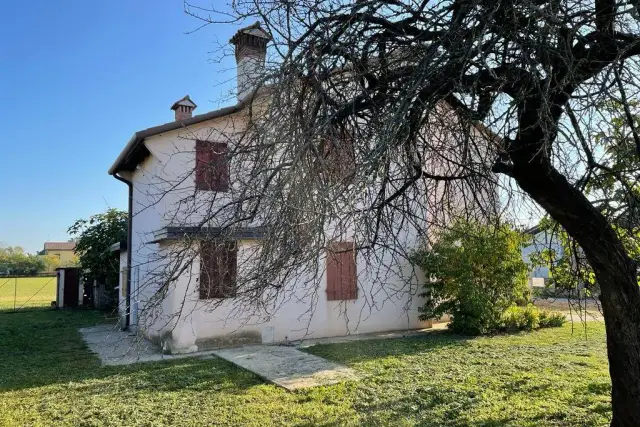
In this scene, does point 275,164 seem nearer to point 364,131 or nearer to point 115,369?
point 364,131

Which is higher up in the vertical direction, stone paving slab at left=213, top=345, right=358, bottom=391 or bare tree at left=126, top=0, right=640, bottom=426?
bare tree at left=126, top=0, right=640, bottom=426

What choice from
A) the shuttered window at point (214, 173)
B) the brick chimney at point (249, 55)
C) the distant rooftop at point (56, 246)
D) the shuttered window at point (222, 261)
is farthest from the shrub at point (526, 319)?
the distant rooftop at point (56, 246)

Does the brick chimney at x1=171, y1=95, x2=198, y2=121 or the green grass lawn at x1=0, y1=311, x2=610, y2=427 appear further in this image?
the brick chimney at x1=171, y1=95, x2=198, y2=121

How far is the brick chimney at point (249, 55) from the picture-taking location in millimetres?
3765

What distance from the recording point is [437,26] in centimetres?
352

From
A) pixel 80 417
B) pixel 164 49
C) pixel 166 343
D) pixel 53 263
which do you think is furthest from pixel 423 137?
pixel 53 263

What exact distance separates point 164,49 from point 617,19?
4287 millimetres

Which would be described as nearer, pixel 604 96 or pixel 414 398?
pixel 604 96

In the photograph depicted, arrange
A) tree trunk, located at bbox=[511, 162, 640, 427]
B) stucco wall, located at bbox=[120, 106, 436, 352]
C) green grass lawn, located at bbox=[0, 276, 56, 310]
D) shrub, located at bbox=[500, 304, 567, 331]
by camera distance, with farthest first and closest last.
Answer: green grass lawn, located at bbox=[0, 276, 56, 310] < shrub, located at bbox=[500, 304, 567, 331] < stucco wall, located at bbox=[120, 106, 436, 352] < tree trunk, located at bbox=[511, 162, 640, 427]

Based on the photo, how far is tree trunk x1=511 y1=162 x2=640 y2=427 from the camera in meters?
3.83

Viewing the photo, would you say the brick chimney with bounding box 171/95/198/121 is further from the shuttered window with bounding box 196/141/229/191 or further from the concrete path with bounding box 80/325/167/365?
the shuttered window with bounding box 196/141/229/191

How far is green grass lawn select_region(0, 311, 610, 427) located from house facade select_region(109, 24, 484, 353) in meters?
1.00

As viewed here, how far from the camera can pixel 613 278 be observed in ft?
12.7

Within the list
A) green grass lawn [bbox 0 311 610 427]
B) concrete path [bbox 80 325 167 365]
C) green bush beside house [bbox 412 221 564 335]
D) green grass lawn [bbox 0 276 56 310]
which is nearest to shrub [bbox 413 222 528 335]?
green bush beside house [bbox 412 221 564 335]
